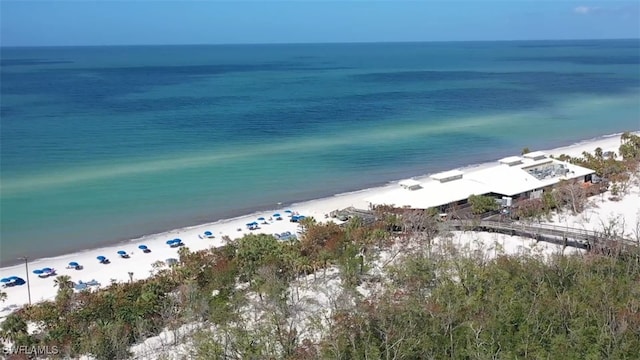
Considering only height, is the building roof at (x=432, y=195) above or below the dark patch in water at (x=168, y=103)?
below

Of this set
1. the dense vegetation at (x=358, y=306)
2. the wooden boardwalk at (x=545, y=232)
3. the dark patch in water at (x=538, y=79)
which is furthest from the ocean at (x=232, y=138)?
the wooden boardwalk at (x=545, y=232)

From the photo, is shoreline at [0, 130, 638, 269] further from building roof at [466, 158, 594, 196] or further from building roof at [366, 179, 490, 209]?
building roof at [466, 158, 594, 196]

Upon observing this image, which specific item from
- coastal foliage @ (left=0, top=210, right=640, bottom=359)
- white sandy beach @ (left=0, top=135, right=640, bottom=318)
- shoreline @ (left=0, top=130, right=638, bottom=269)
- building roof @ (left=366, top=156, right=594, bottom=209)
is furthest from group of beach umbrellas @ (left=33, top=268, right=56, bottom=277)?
building roof @ (left=366, top=156, right=594, bottom=209)

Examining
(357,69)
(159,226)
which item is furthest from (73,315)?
(357,69)

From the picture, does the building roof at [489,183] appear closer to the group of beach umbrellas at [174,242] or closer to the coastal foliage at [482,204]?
the coastal foliage at [482,204]

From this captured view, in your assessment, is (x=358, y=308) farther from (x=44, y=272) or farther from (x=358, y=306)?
(x=44, y=272)

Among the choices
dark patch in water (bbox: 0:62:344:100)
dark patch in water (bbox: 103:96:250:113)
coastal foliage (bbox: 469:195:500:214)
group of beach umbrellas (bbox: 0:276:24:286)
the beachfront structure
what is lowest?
group of beach umbrellas (bbox: 0:276:24:286)
